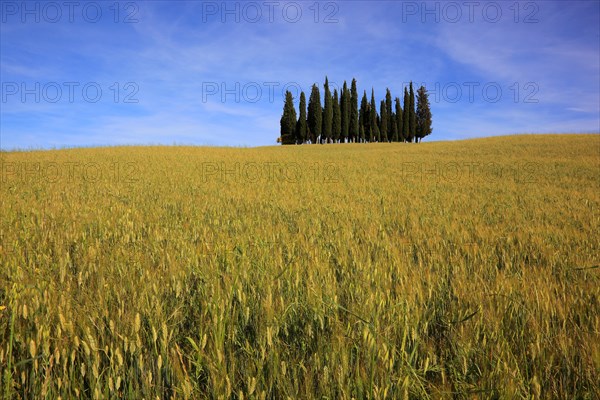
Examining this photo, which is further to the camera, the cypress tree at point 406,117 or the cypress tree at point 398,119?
the cypress tree at point 406,117

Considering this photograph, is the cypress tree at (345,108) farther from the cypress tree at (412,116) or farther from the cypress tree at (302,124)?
the cypress tree at (412,116)

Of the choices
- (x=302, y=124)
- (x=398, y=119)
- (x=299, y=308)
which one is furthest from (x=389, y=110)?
(x=299, y=308)

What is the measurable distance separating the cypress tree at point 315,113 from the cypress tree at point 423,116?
2240cm

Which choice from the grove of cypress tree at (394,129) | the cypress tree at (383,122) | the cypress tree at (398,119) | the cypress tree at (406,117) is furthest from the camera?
the cypress tree at (406,117)

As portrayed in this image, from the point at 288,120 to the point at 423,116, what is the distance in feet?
94.2

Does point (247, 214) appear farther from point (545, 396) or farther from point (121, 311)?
point (545, 396)

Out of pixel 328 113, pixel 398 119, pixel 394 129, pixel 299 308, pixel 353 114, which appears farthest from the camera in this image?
pixel 398 119

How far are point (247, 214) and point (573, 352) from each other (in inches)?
181

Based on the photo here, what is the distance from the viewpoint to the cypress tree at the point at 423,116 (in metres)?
70.4

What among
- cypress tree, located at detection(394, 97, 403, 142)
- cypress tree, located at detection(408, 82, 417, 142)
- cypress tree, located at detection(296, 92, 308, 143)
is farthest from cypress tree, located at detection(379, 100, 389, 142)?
cypress tree, located at detection(296, 92, 308, 143)

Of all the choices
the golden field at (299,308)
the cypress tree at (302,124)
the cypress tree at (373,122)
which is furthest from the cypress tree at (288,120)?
the golden field at (299,308)

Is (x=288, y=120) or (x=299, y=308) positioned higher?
(x=288, y=120)

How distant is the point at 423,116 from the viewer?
71000 mm

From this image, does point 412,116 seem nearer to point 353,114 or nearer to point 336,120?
point 353,114
